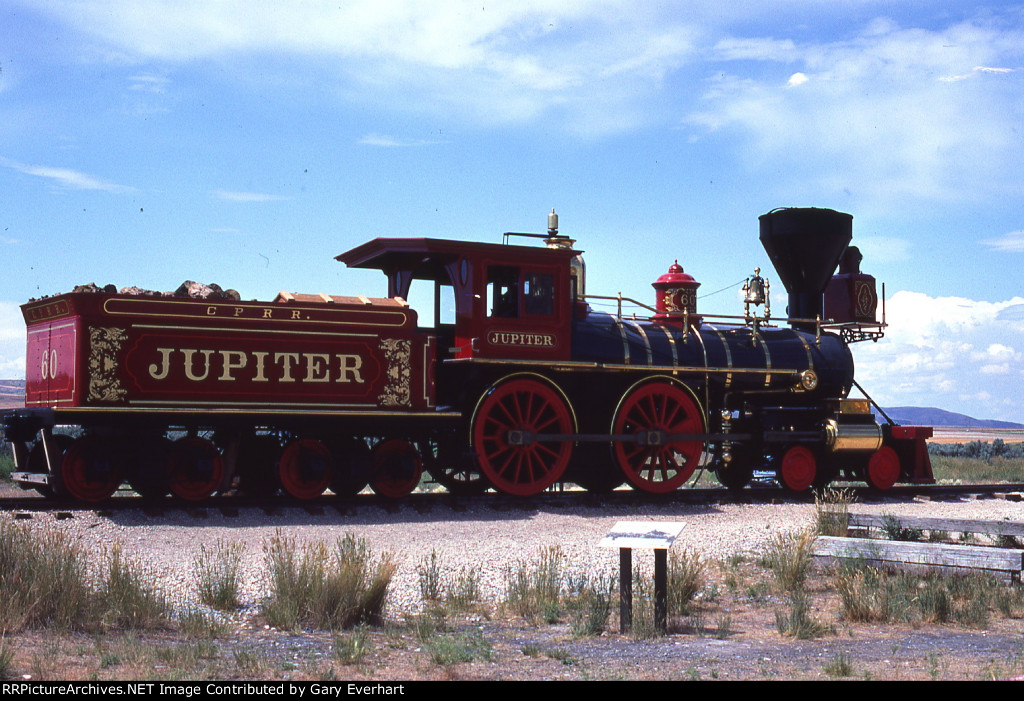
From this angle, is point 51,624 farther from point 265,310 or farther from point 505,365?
point 505,365

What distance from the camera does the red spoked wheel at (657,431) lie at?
55.0 ft

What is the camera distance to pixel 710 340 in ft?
59.0

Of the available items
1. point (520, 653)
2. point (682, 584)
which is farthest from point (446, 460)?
point (520, 653)

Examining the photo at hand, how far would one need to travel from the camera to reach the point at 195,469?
45.7 feet

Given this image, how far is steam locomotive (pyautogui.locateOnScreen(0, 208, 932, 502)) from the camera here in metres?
13.7

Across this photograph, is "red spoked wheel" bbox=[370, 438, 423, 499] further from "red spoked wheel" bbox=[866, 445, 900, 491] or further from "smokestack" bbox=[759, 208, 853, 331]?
"smokestack" bbox=[759, 208, 853, 331]

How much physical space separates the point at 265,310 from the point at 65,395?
8.92 feet

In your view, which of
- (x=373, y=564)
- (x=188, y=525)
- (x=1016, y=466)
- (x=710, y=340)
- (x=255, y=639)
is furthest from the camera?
(x=1016, y=466)

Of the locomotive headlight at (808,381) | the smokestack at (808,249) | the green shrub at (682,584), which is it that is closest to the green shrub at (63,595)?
the green shrub at (682,584)

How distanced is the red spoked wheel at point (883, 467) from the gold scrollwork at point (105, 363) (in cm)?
1217

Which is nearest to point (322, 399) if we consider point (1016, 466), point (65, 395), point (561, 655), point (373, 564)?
point (65, 395)

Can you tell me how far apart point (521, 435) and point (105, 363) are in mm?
5768

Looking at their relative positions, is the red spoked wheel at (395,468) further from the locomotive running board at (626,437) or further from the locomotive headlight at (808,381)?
the locomotive headlight at (808,381)

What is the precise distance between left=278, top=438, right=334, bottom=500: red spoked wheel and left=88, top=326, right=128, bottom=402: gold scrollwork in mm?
2304
